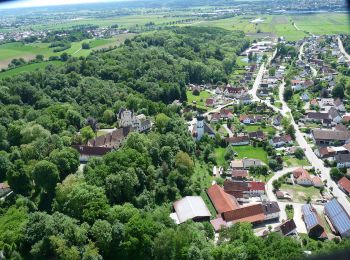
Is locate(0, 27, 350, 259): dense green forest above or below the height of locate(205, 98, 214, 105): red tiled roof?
above

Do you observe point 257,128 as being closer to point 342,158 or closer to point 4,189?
point 342,158

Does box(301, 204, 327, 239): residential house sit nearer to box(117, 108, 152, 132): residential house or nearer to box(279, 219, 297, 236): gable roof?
box(279, 219, 297, 236): gable roof

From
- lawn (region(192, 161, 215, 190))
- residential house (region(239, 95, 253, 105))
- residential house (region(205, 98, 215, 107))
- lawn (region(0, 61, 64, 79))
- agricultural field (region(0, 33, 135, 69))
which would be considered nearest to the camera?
lawn (region(192, 161, 215, 190))

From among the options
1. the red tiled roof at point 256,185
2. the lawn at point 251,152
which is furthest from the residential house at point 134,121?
the red tiled roof at point 256,185

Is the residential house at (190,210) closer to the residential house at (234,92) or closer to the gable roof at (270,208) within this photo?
the gable roof at (270,208)

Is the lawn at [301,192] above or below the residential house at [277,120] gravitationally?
above

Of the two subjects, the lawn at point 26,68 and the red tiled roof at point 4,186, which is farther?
the lawn at point 26,68

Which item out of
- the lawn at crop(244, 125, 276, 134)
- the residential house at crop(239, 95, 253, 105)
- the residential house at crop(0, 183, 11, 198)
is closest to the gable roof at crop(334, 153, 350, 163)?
the lawn at crop(244, 125, 276, 134)
